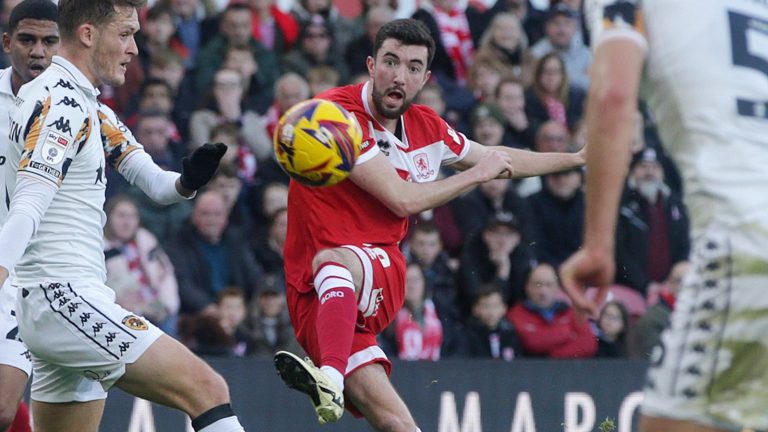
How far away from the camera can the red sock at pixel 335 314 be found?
21.2 feet

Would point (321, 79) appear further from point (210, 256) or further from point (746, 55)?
point (746, 55)

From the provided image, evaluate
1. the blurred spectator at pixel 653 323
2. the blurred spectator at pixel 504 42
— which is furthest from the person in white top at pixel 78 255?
the blurred spectator at pixel 504 42

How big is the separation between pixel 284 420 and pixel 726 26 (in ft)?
21.8

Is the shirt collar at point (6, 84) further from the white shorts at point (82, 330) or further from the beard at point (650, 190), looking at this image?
the beard at point (650, 190)

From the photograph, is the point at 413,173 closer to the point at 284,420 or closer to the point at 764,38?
the point at 764,38

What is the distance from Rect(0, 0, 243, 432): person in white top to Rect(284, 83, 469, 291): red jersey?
119 centimetres

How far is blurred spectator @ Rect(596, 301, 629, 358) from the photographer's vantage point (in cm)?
1159

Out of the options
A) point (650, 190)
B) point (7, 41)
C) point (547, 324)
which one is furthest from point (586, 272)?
point (650, 190)

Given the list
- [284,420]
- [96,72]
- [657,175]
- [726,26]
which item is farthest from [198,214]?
[726,26]

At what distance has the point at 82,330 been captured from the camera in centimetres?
575

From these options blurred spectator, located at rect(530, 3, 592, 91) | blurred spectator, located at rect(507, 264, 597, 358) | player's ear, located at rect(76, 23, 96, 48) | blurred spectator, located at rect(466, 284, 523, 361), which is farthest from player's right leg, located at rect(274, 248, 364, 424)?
blurred spectator, located at rect(530, 3, 592, 91)

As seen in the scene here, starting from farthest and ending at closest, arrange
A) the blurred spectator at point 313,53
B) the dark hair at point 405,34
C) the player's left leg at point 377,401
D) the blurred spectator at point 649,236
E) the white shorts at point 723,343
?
the blurred spectator at point 313,53, the blurred spectator at point 649,236, the dark hair at point 405,34, the player's left leg at point 377,401, the white shorts at point 723,343

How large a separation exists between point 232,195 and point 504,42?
3696mm

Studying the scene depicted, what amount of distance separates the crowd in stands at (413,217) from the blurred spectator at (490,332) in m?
0.01
